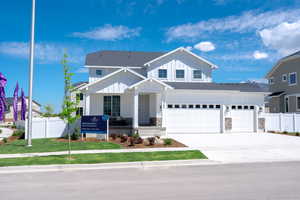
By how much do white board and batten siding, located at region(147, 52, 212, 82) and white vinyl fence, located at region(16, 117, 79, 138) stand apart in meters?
10.4

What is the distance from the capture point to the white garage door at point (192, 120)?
62.5ft

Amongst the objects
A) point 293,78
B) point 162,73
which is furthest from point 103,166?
point 293,78

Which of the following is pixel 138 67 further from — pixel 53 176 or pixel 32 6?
pixel 53 176

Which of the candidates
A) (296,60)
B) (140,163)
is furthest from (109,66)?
(296,60)

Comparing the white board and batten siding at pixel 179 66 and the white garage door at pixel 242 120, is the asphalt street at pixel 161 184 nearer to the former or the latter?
the white garage door at pixel 242 120

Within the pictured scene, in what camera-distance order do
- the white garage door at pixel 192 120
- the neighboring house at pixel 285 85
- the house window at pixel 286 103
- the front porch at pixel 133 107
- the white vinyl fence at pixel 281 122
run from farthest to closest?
the house window at pixel 286 103, the neighboring house at pixel 285 85, the white vinyl fence at pixel 281 122, the white garage door at pixel 192 120, the front porch at pixel 133 107

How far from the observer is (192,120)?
19328 mm

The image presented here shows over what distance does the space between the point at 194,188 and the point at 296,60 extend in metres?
28.1

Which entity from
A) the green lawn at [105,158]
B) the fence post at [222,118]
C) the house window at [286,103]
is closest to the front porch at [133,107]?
the fence post at [222,118]

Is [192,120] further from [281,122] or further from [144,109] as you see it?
[281,122]

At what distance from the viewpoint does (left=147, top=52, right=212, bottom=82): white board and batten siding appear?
80.9ft

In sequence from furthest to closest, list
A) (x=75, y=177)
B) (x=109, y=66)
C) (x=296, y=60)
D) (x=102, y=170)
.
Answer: (x=296, y=60), (x=109, y=66), (x=102, y=170), (x=75, y=177)

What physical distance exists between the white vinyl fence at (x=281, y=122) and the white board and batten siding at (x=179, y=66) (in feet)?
23.4

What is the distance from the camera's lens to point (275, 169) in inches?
335
